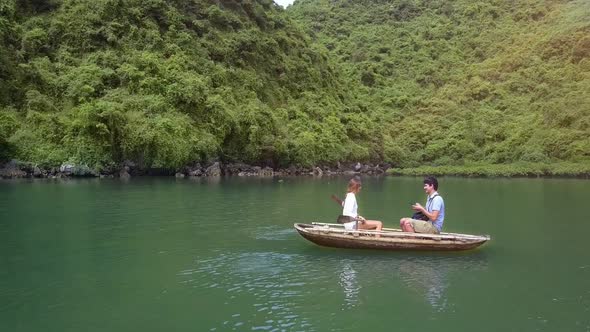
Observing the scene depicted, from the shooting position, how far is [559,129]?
243 feet

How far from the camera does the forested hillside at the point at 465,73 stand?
257 feet

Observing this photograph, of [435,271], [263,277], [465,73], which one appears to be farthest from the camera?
[465,73]

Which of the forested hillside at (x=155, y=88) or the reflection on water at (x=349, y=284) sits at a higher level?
the forested hillside at (x=155, y=88)

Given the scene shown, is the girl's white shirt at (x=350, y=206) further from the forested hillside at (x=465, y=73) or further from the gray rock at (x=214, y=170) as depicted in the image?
the forested hillside at (x=465, y=73)

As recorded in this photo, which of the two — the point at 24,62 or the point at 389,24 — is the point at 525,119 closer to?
the point at 389,24

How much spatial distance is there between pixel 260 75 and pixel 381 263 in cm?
6368

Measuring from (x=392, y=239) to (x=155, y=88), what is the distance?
47108 millimetres

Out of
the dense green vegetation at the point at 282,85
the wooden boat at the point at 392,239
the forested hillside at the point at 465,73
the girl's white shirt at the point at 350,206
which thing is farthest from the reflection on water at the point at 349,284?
the forested hillside at the point at 465,73

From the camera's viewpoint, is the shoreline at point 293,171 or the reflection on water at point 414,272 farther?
the shoreline at point 293,171

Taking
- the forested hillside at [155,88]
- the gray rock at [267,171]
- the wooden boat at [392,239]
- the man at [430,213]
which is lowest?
the wooden boat at [392,239]

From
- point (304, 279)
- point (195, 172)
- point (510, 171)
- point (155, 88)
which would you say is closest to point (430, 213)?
point (304, 279)

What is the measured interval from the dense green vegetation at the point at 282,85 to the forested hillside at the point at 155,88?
175 mm

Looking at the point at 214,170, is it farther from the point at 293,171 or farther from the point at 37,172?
the point at 37,172

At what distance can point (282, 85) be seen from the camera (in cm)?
7869
